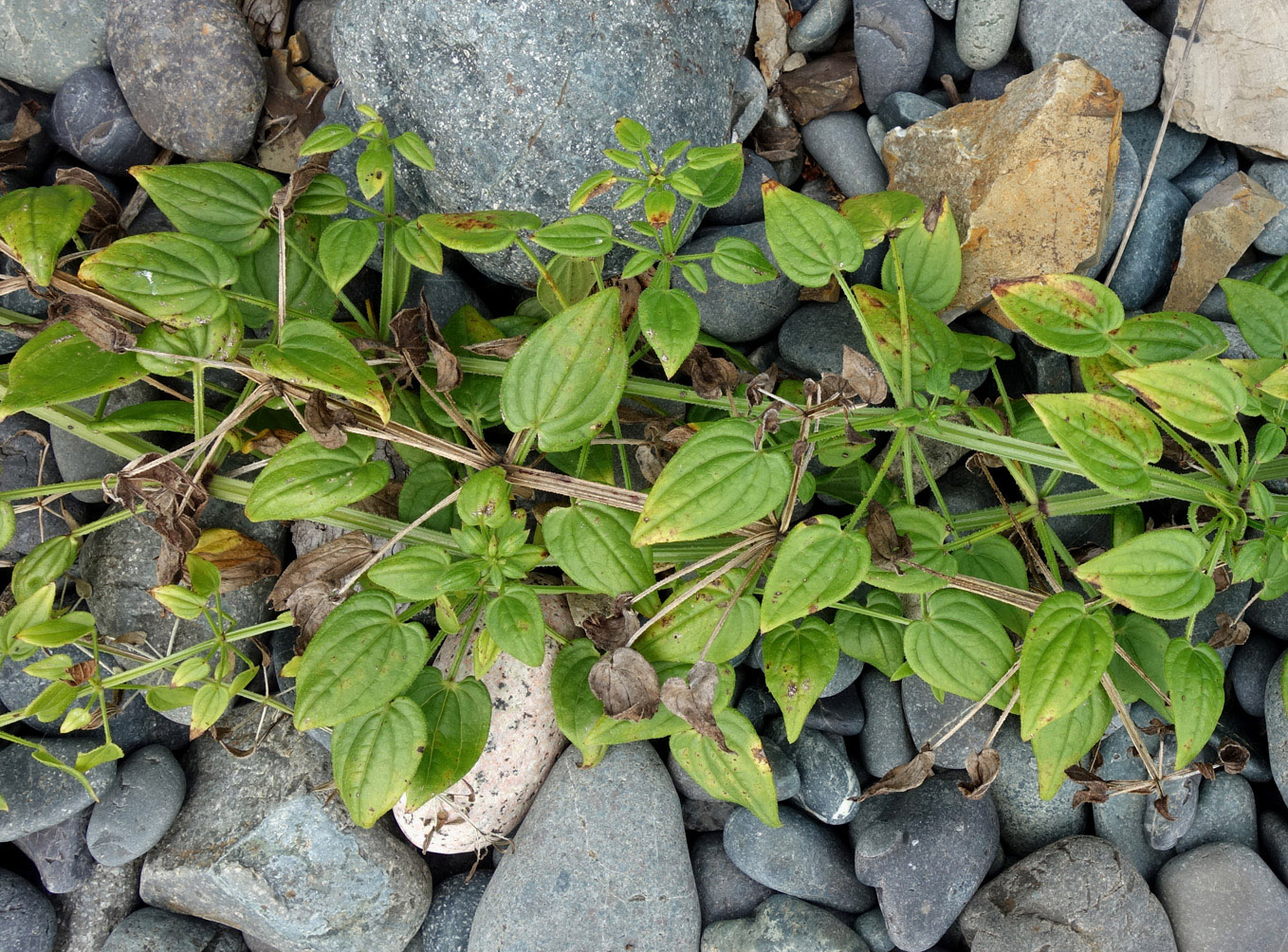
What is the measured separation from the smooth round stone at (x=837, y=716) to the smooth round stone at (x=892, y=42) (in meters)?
A: 1.61

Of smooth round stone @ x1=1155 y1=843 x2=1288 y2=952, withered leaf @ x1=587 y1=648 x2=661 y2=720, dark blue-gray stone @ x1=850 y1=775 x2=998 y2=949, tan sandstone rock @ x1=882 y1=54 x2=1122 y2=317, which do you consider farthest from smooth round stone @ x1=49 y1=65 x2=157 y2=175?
smooth round stone @ x1=1155 y1=843 x2=1288 y2=952

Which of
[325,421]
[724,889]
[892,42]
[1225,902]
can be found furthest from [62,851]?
[892,42]

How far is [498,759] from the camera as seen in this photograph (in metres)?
2.20

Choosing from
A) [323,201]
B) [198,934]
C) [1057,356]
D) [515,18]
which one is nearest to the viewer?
[323,201]

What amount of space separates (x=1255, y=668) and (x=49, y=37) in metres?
3.44

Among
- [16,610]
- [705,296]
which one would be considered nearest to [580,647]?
[705,296]

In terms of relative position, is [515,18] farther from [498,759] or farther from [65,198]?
[498,759]

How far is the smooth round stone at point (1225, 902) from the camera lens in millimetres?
2121

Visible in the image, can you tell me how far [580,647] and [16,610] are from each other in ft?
3.75

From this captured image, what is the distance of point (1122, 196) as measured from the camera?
2205mm

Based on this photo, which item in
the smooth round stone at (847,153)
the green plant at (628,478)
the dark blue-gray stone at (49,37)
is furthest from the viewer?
the smooth round stone at (847,153)

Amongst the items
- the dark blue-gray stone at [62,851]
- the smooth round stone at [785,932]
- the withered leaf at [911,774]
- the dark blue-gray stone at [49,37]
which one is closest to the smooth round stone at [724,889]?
the smooth round stone at [785,932]

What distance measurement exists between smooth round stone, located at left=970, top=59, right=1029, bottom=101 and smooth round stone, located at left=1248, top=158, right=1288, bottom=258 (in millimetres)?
644

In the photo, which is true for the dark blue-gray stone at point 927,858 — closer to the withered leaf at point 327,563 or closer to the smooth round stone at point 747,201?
the withered leaf at point 327,563
